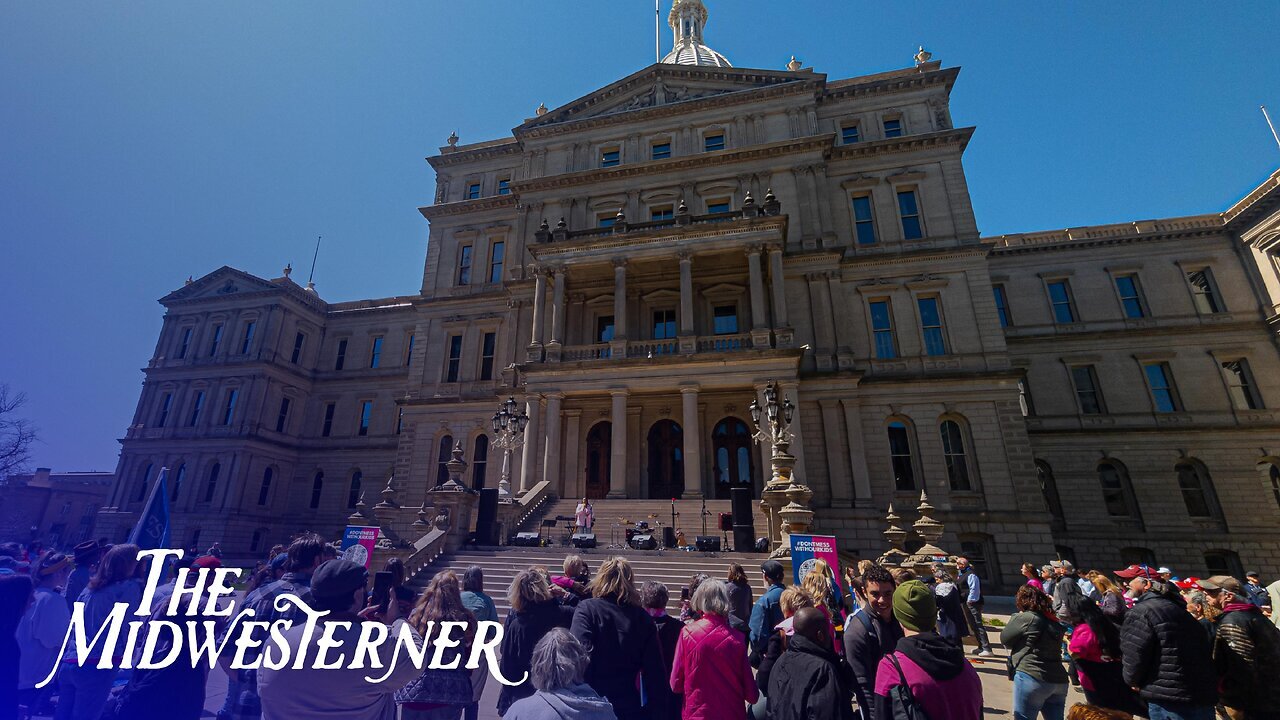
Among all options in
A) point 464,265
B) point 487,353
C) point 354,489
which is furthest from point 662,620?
point 354,489

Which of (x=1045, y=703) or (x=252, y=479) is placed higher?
(x=252, y=479)

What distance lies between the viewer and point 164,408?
41062mm

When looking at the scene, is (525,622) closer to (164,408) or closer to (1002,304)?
(1002,304)

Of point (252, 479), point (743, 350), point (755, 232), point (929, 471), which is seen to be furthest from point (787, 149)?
point (252, 479)

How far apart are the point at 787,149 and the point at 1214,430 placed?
24.3 meters

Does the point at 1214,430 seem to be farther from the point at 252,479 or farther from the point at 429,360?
the point at 252,479

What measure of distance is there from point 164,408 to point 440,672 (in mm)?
51235

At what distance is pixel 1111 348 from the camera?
28.2m

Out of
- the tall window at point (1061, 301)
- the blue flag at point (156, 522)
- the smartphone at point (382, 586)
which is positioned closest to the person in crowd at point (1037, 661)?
the smartphone at point (382, 586)

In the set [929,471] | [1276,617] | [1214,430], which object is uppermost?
[1214,430]

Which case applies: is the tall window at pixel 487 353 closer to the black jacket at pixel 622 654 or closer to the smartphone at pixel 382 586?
the smartphone at pixel 382 586

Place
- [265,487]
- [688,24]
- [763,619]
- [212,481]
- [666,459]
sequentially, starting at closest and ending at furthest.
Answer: [763,619], [666,459], [212,481], [265,487], [688,24]

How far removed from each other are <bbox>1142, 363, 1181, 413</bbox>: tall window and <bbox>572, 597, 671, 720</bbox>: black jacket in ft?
112

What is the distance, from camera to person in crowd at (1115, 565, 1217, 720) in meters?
4.79
